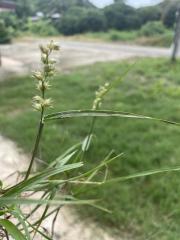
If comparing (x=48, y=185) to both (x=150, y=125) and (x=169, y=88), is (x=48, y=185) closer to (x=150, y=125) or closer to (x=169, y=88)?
(x=150, y=125)

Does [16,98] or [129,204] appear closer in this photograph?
[129,204]

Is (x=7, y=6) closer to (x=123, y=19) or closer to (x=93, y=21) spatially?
(x=93, y=21)

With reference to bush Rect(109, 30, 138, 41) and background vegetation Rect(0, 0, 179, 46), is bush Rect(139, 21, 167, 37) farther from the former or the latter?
bush Rect(109, 30, 138, 41)

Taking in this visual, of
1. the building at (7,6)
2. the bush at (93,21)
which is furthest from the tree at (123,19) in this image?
the building at (7,6)

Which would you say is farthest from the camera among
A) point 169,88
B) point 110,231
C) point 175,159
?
point 169,88

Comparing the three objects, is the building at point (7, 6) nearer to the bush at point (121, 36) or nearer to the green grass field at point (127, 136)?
the bush at point (121, 36)

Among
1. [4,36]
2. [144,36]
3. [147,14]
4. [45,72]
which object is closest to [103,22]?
[147,14]

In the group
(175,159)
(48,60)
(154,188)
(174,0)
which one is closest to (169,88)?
(175,159)

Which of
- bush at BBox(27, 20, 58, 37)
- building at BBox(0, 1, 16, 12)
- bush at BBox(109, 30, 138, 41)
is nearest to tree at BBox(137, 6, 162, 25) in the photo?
bush at BBox(109, 30, 138, 41)
